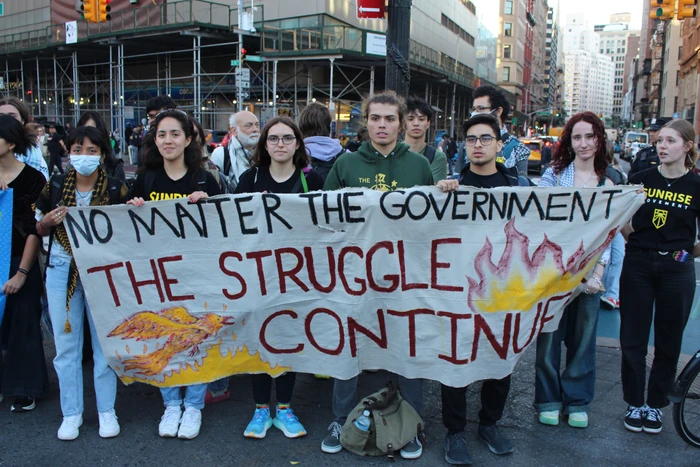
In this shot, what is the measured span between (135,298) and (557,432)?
9.05 feet

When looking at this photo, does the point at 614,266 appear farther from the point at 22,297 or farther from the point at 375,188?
the point at 22,297

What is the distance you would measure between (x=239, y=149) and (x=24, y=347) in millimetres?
2287

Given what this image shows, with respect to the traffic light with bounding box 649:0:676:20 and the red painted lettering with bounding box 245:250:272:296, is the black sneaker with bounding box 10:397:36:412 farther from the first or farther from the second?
the traffic light with bounding box 649:0:676:20

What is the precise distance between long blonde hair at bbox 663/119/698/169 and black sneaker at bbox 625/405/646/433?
1565 mm

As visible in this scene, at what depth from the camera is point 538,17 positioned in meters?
111

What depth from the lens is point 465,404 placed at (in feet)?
11.5

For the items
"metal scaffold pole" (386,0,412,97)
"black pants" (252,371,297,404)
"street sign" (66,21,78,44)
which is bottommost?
"black pants" (252,371,297,404)

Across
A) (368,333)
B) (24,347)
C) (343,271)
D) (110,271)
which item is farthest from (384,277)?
(24,347)

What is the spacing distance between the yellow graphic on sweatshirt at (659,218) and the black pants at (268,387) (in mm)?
2389

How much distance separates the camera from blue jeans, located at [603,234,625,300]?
552cm

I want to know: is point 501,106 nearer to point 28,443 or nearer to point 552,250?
point 552,250

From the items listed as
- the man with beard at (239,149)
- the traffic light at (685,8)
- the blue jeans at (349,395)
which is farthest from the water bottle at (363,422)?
the traffic light at (685,8)

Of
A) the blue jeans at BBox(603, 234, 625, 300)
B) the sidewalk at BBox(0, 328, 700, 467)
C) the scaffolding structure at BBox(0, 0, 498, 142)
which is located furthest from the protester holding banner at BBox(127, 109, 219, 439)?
the scaffolding structure at BBox(0, 0, 498, 142)

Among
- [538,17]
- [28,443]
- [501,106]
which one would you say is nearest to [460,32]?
[501,106]
